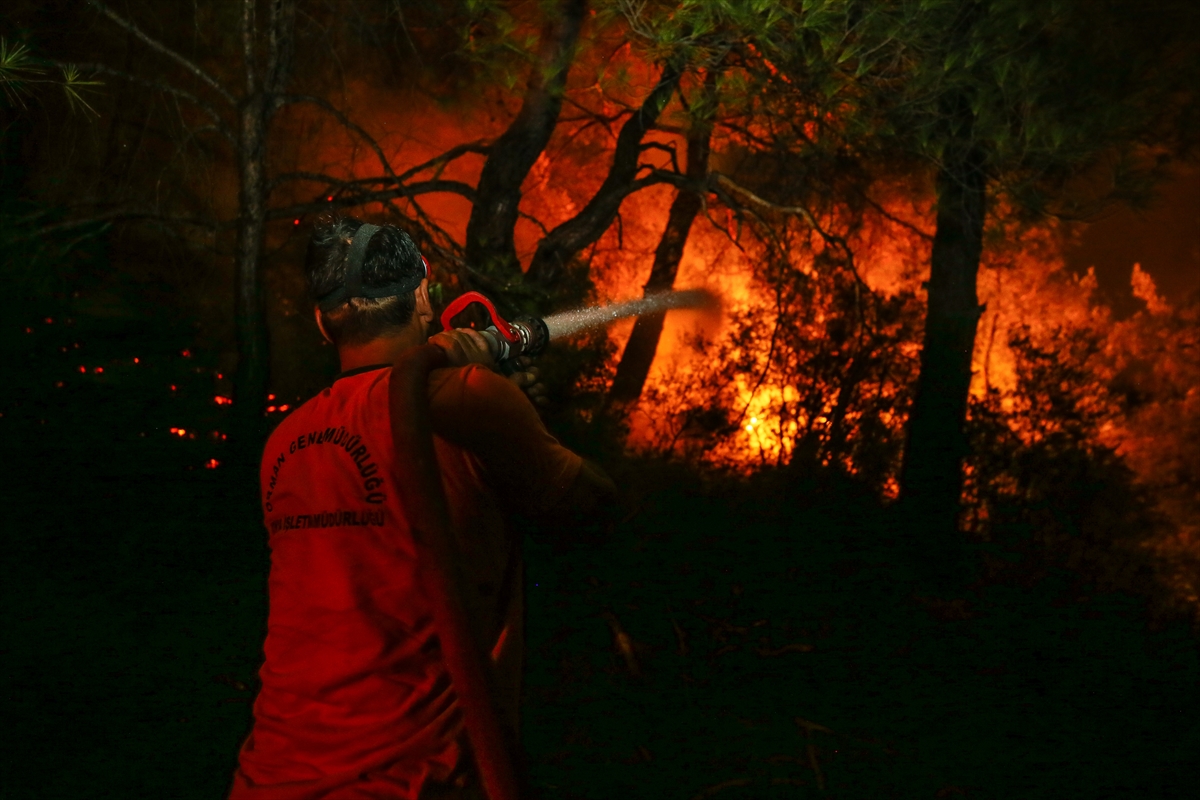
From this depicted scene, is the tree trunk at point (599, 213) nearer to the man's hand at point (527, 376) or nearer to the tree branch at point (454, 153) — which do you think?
the tree branch at point (454, 153)

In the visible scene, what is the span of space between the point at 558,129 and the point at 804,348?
3481mm

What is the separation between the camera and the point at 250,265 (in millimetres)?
5500

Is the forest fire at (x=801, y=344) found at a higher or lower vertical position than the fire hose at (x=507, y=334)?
higher

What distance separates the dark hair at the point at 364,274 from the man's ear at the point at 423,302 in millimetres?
28

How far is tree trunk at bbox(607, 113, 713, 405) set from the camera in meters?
8.25

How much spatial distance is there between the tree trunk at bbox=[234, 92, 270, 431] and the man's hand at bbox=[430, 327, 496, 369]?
3.86 meters

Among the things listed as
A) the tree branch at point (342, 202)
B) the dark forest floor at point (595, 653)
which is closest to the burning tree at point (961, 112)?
the dark forest floor at point (595, 653)

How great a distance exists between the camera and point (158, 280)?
672 centimetres

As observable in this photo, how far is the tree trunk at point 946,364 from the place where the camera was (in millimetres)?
7012

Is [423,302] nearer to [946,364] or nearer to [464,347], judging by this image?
[464,347]

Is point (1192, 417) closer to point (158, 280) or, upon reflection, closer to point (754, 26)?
point (754, 26)

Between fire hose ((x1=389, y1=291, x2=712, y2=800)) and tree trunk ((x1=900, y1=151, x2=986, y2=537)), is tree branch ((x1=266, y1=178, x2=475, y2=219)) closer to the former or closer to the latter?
tree trunk ((x1=900, y1=151, x2=986, y2=537))

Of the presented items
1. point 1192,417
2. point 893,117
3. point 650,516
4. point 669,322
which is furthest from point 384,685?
point 1192,417

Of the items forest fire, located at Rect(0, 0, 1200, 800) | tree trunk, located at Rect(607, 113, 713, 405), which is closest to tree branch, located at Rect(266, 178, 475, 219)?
forest fire, located at Rect(0, 0, 1200, 800)
